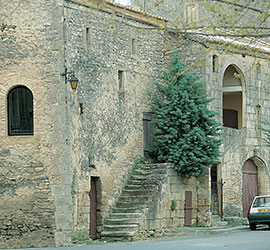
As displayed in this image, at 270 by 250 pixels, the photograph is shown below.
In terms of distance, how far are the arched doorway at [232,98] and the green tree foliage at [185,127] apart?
4.54 meters

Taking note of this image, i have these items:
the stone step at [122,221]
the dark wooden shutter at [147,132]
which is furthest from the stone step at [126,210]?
the dark wooden shutter at [147,132]

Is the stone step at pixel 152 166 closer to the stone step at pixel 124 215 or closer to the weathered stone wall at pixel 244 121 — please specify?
the stone step at pixel 124 215

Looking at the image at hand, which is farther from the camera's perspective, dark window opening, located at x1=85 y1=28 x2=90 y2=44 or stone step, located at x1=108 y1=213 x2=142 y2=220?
dark window opening, located at x1=85 y1=28 x2=90 y2=44

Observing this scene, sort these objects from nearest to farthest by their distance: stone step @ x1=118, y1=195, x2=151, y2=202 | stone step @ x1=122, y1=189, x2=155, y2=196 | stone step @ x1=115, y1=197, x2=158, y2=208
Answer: stone step @ x1=115, y1=197, x2=158, y2=208 < stone step @ x1=118, y1=195, x2=151, y2=202 < stone step @ x1=122, y1=189, x2=155, y2=196

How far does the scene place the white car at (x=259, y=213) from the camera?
24.5 metres

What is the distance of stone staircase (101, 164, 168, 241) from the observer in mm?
21422

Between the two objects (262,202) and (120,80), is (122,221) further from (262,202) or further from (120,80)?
(262,202)

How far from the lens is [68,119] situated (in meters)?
20.7

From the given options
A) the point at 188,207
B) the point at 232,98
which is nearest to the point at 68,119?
the point at 188,207

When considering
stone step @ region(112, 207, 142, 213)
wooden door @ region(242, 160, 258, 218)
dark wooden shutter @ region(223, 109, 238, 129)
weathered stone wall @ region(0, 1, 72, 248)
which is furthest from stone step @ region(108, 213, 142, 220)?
dark wooden shutter @ region(223, 109, 238, 129)

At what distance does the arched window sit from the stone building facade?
0.03m

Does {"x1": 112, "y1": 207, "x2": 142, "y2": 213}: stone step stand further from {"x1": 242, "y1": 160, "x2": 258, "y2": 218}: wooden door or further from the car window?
{"x1": 242, "y1": 160, "x2": 258, "y2": 218}: wooden door

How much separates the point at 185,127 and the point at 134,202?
335 centimetres

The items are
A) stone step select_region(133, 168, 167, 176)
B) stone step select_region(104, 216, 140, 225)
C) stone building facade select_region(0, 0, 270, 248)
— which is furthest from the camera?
stone step select_region(133, 168, 167, 176)
